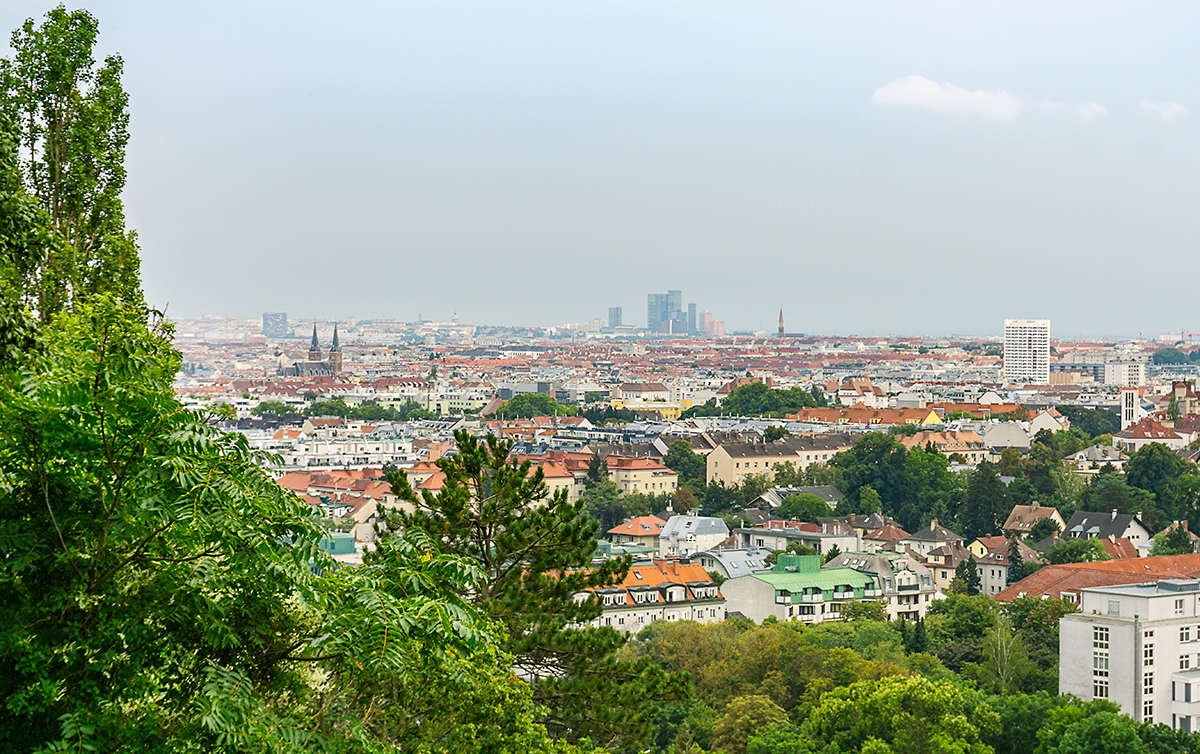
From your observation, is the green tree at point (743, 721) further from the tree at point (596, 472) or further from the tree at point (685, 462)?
the tree at point (685, 462)

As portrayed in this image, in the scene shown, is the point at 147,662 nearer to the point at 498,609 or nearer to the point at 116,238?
the point at 116,238

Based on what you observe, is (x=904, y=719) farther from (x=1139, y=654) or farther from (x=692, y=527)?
(x=692, y=527)

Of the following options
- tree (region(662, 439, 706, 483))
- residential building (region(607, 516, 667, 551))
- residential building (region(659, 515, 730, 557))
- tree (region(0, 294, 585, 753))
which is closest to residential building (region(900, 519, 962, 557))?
residential building (region(659, 515, 730, 557))

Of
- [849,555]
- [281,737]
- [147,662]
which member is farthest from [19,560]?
[849,555]

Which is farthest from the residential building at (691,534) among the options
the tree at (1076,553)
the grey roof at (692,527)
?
the tree at (1076,553)

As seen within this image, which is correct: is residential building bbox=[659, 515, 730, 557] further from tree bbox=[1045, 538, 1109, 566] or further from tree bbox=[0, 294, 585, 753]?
→ tree bbox=[0, 294, 585, 753]

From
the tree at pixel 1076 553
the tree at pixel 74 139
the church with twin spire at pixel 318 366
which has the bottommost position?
the tree at pixel 1076 553

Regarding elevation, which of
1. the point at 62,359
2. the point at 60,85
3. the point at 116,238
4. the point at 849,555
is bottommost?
the point at 849,555
